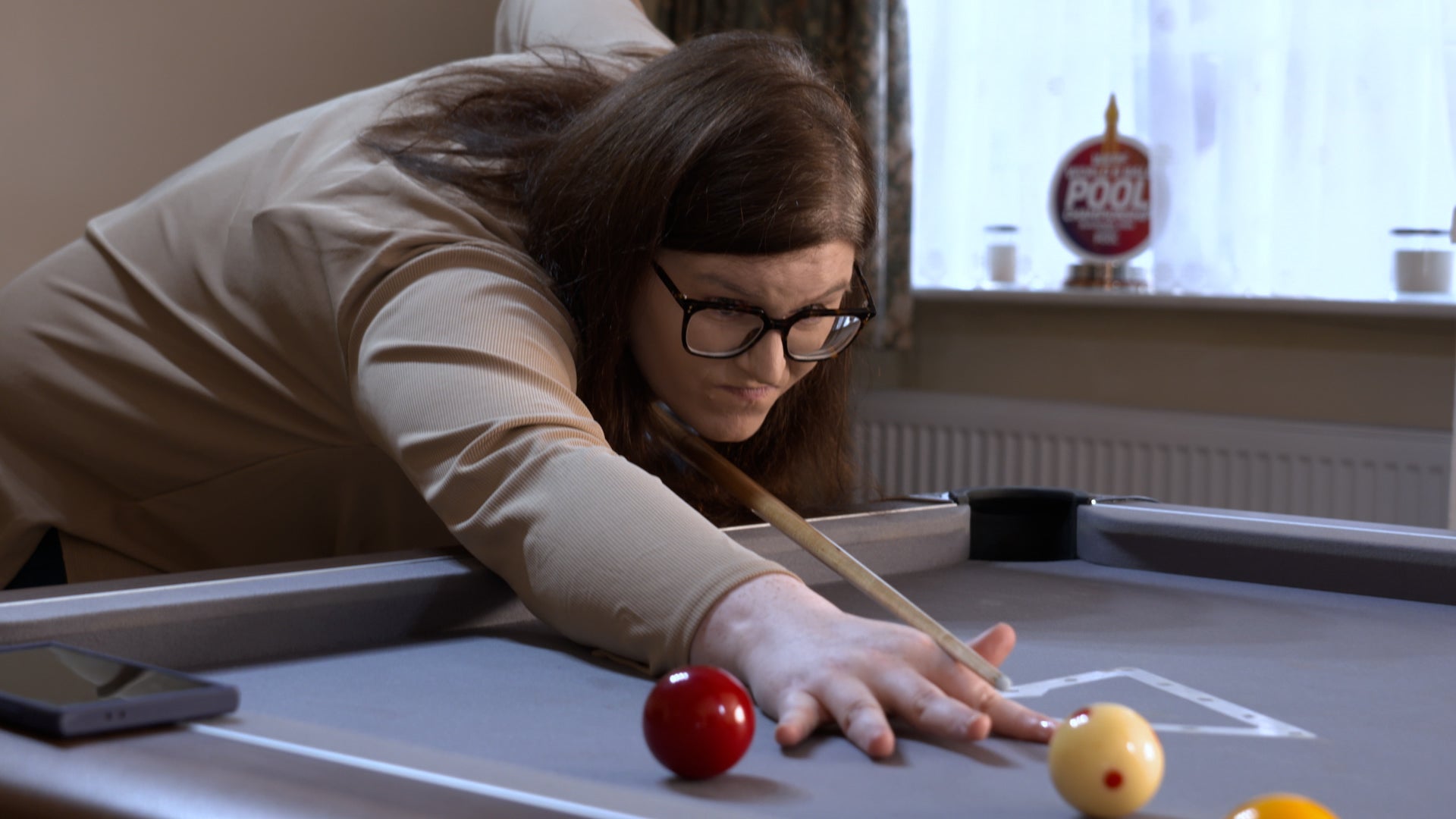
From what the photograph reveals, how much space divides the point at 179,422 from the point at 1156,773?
1.22 meters

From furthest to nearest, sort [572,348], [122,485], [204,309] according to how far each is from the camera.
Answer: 1. [122,485]
2. [204,309]
3. [572,348]

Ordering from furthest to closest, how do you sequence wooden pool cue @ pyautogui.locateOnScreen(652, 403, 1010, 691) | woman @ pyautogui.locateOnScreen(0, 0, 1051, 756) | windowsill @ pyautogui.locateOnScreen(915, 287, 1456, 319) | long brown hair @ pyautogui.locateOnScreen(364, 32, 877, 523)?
windowsill @ pyautogui.locateOnScreen(915, 287, 1456, 319) < long brown hair @ pyautogui.locateOnScreen(364, 32, 877, 523) < woman @ pyautogui.locateOnScreen(0, 0, 1051, 756) < wooden pool cue @ pyautogui.locateOnScreen(652, 403, 1010, 691)

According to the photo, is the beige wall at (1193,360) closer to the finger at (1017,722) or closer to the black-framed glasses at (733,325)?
the black-framed glasses at (733,325)

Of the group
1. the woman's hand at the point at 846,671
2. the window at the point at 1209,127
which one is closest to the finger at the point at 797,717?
the woman's hand at the point at 846,671

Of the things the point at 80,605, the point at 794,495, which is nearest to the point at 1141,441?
the point at 794,495

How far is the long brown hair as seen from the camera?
134cm

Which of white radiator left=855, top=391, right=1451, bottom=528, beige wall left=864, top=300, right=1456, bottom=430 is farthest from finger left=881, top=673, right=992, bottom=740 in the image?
beige wall left=864, top=300, right=1456, bottom=430

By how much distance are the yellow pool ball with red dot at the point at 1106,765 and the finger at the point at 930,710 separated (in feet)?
0.39

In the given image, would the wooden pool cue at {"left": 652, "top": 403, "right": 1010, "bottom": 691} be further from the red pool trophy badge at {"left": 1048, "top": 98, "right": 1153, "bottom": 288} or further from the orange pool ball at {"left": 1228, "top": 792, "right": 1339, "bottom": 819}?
the red pool trophy badge at {"left": 1048, "top": 98, "right": 1153, "bottom": 288}

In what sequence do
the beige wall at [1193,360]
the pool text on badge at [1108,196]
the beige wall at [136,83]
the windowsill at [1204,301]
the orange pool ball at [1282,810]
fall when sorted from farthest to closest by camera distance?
the pool text on badge at [1108,196]
the beige wall at [1193,360]
the windowsill at [1204,301]
the beige wall at [136,83]
the orange pool ball at [1282,810]

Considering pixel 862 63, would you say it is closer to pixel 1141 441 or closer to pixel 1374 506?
pixel 1141 441

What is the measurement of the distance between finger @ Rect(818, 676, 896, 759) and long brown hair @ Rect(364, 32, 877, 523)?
0.55 m

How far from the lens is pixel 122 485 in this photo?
1.71 m

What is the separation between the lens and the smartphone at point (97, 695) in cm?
74
